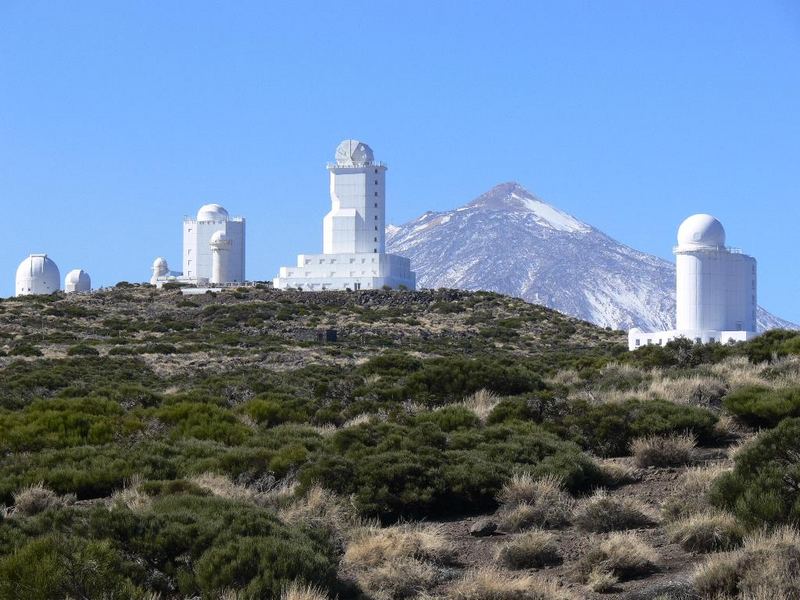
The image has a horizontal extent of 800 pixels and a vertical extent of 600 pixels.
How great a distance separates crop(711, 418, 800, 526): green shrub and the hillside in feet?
0.07

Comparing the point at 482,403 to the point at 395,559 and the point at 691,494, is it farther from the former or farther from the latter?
the point at 395,559

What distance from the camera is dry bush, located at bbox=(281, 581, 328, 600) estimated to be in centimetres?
809

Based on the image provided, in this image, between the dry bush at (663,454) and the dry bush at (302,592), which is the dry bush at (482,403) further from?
the dry bush at (302,592)

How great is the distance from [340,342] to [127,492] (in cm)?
4013

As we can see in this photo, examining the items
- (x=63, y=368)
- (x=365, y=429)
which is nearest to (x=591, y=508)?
(x=365, y=429)

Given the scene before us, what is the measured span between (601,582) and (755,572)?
4.14 feet

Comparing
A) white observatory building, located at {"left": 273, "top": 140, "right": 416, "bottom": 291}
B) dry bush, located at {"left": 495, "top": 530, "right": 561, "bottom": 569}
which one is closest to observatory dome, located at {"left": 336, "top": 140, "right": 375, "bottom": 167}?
white observatory building, located at {"left": 273, "top": 140, "right": 416, "bottom": 291}

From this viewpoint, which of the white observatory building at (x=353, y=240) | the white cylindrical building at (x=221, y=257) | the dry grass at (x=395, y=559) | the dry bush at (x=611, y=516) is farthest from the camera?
the white cylindrical building at (x=221, y=257)

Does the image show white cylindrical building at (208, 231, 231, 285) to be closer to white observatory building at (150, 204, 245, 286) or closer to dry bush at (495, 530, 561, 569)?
white observatory building at (150, 204, 245, 286)

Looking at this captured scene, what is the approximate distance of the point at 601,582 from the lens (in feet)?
29.3

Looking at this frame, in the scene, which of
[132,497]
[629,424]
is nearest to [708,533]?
[132,497]

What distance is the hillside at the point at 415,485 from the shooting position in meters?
8.72

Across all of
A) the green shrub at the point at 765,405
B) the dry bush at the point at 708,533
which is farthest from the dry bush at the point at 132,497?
the green shrub at the point at 765,405

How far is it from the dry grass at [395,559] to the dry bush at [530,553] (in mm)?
532
